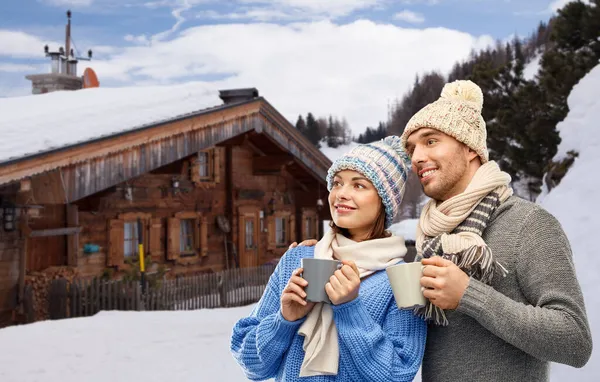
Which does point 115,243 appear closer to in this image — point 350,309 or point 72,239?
point 72,239

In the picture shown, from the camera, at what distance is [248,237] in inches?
705

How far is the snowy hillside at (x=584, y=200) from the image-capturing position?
15.8 ft

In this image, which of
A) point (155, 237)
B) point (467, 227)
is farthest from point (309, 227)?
point (467, 227)

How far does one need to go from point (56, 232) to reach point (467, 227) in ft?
36.2

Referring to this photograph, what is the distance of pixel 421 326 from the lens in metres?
2.32

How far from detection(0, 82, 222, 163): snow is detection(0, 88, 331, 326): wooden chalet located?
114mm

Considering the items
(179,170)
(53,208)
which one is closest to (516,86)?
(179,170)

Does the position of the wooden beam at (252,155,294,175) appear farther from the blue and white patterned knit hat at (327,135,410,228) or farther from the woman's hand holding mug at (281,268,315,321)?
the woman's hand holding mug at (281,268,315,321)

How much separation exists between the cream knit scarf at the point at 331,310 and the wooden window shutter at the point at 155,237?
12.5 m

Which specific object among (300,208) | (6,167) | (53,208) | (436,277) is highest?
(436,277)

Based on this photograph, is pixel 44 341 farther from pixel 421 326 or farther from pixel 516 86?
pixel 516 86

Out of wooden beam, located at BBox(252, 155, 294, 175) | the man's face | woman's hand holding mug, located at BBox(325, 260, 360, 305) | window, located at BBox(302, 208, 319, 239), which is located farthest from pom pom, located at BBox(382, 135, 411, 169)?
window, located at BBox(302, 208, 319, 239)

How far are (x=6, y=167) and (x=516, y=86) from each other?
87.0 feet

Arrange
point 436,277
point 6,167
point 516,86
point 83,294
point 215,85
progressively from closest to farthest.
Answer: point 436,277 → point 6,167 → point 83,294 → point 215,85 → point 516,86
